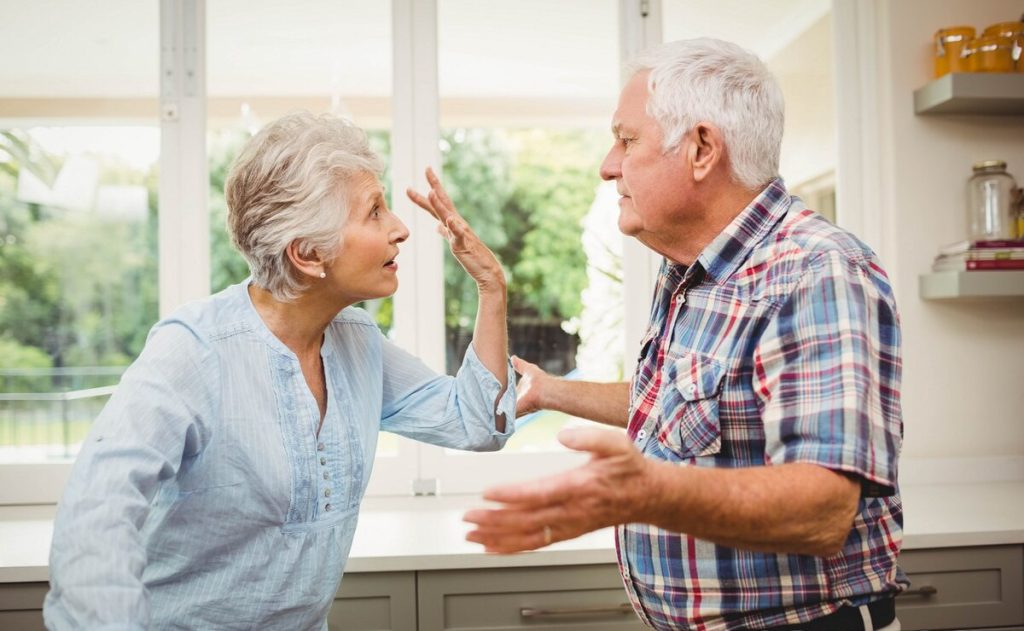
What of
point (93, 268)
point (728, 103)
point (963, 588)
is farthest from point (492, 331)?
point (93, 268)

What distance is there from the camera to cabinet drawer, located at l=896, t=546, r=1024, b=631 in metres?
1.88

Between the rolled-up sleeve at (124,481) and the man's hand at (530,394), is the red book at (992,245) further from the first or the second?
the rolled-up sleeve at (124,481)

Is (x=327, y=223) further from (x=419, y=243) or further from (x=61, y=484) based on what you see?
(x=61, y=484)

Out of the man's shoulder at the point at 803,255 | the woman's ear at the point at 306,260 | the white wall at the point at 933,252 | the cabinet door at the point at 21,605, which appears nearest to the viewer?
the man's shoulder at the point at 803,255

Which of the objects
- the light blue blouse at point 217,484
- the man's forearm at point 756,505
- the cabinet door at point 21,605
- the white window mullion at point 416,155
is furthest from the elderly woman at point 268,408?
the white window mullion at point 416,155

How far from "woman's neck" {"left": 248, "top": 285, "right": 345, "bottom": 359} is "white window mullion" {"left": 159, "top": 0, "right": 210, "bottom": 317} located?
45.8 inches

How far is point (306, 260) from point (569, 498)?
694 millimetres

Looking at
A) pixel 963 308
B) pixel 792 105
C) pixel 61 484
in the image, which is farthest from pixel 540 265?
pixel 61 484

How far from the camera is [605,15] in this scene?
100 inches

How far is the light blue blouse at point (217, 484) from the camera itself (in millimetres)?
995

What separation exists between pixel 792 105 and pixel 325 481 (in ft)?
6.85

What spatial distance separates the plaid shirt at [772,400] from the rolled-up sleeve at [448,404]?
0.98 ft

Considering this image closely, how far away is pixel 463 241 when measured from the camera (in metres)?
1.46

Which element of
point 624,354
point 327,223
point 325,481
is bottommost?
point 325,481
